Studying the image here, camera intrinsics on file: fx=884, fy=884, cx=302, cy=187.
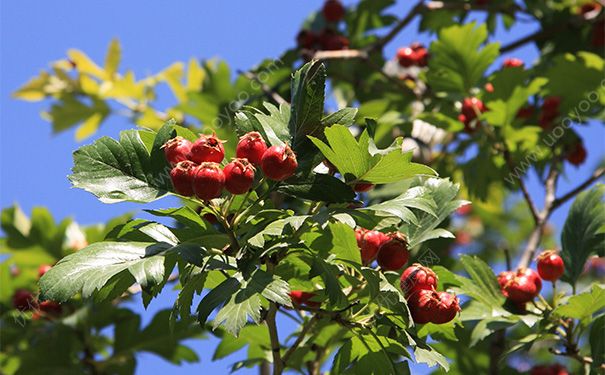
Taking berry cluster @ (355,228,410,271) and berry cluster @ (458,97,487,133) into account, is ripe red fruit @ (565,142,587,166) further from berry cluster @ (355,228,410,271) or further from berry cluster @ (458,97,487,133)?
berry cluster @ (355,228,410,271)

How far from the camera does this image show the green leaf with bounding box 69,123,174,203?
1734 millimetres

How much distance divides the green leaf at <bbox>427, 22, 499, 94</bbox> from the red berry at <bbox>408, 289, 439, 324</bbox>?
4.88 ft

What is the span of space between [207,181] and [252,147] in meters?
0.14

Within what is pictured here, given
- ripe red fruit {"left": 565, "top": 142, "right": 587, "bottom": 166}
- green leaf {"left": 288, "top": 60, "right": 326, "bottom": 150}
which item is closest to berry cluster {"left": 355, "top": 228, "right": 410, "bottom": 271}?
green leaf {"left": 288, "top": 60, "right": 326, "bottom": 150}

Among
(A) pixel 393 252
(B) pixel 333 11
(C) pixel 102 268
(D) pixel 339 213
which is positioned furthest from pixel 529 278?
(B) pixel 333 11

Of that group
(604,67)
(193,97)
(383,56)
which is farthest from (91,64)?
(604,67)

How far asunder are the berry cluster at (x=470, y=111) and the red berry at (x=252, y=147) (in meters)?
1.51

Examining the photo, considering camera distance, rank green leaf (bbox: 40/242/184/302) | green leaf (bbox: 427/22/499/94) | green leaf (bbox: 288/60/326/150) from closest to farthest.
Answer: green leaf (bbox: 40/242/184/302) → green leaf (bbox: 288/60/326/150) → green leaf (bbox: 427/22/499/94)

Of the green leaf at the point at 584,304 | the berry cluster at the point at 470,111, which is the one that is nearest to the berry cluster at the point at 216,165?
the green leaf at the point at 584,304

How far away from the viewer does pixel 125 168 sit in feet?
5.81

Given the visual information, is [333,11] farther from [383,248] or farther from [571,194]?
[383,248]

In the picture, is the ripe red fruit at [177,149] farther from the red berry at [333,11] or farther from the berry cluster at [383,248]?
the red berry at [333,11]

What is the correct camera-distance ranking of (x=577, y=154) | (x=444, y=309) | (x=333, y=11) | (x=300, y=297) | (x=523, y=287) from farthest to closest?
(x=333, y=11) → (x=577, y=154) → (x=523, y=287) → (x=300, y=297) → (x=444, y=309)

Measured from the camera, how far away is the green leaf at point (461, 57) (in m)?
3.10
